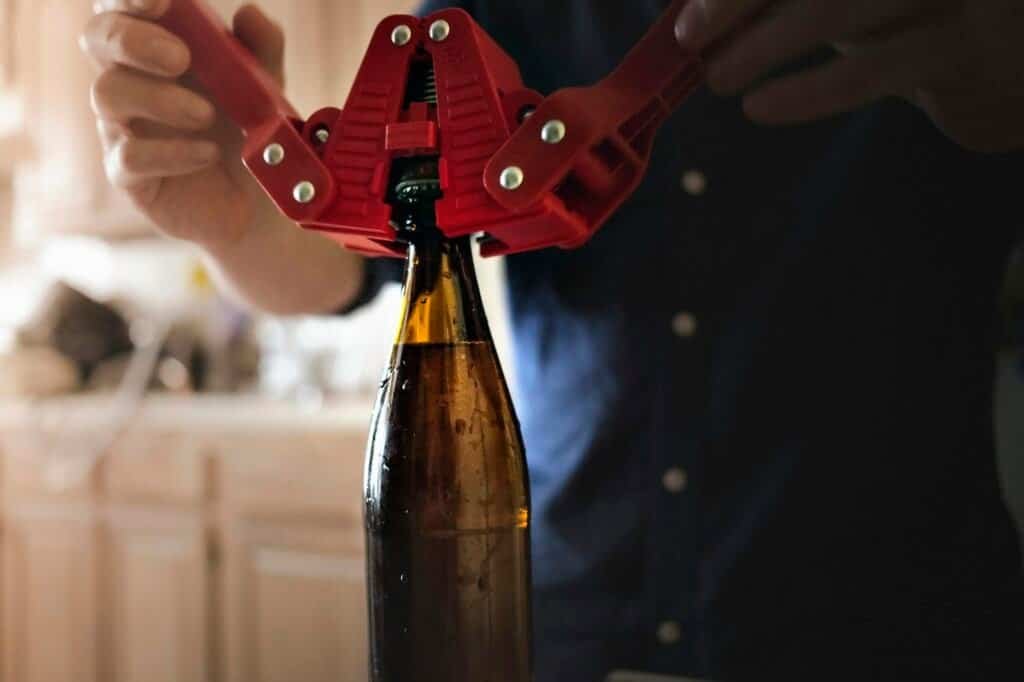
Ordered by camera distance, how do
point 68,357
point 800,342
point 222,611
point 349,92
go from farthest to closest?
1. point 68,357
2. point 222,611
3. point 800,342
4. point 349,92

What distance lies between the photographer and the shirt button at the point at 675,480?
0.36 meters

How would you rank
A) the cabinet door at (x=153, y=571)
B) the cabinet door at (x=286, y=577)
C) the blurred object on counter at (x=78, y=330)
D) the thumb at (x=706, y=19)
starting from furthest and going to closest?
the blurred object on counter at (x=78, y=330) → the cabinet door at (x=153, y=571) → the cabinet door at (x=286, y=577) → the thumb at (x=706, y=19)

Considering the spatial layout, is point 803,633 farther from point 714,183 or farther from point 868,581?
point 714,183

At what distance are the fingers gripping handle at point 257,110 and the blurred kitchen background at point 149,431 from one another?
549 millimetres

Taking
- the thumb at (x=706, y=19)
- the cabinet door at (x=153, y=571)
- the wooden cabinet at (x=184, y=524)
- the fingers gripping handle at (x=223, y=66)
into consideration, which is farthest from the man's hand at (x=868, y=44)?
the cabinet door at (x=153, y=571)

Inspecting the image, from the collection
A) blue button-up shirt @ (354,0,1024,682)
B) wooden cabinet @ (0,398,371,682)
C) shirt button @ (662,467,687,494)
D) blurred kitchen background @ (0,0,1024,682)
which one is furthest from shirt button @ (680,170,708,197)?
Result: wooden cabinet @ (0,398,371,682)

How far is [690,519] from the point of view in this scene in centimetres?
36

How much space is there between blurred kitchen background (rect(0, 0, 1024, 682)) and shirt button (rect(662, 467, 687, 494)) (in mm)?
473

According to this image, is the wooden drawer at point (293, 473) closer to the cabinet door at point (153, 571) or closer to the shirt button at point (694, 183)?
the cabinet door at point (153, 571)

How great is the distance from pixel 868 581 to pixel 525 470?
0.38ft

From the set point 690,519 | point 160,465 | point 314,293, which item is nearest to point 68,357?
point 160,465

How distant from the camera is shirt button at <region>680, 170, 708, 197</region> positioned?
36 cm

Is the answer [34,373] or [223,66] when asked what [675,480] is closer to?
[223,66]

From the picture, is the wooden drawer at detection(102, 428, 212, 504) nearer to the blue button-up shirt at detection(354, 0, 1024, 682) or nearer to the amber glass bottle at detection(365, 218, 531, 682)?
the blue button-up shirt at detection(354, 0, 1024, 682)
